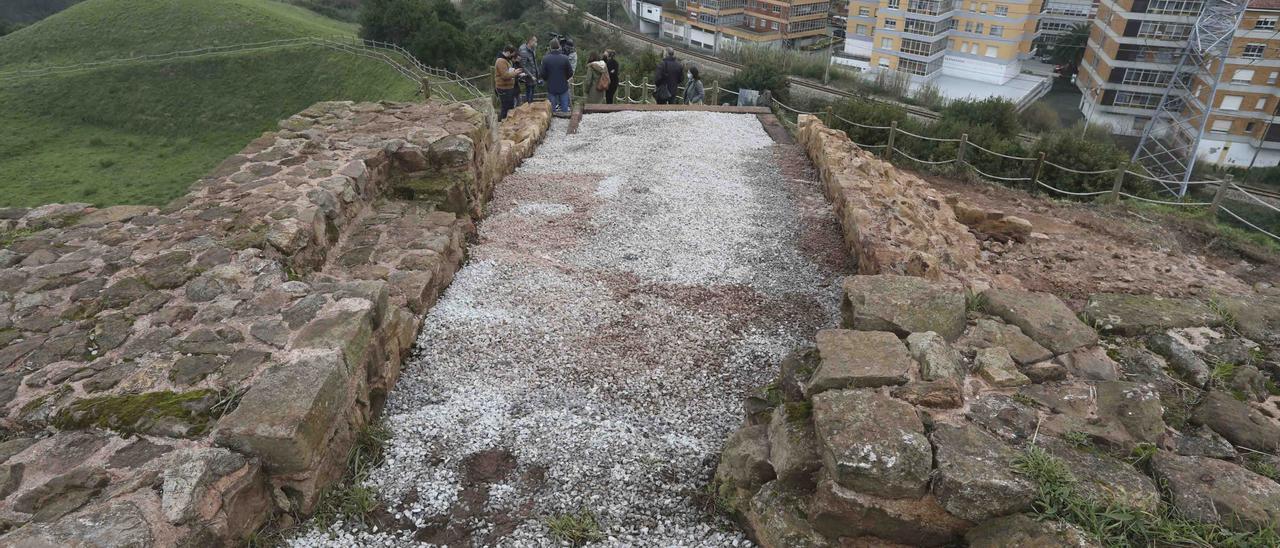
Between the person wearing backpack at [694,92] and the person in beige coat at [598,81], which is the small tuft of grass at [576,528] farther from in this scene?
the person wearing backpack at [694,92]

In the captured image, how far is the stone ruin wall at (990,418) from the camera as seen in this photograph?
3523mm

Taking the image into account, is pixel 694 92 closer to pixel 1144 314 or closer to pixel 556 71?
pixel 556 71

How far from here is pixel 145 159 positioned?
109 feet

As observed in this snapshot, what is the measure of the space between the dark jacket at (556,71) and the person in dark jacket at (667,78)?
255 cm

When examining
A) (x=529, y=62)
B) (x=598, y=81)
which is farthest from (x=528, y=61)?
(x=598, y=81)

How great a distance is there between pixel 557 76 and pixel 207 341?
11.3m

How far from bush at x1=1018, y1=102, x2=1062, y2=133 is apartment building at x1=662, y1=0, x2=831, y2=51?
23605 millimetres

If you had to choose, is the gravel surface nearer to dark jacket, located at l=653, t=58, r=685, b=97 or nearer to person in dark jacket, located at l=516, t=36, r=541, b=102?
person in dark jacket, located at l=516, t=36, r=541, b=102

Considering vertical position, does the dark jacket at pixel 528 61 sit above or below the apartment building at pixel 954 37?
below

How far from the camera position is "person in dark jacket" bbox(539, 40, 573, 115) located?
572 inches

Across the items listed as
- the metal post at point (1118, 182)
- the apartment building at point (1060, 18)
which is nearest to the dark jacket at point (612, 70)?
the metal post at point (1118, 182)

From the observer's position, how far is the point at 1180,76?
36500 millimetres

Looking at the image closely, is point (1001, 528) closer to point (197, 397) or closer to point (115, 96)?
point (197, 397)

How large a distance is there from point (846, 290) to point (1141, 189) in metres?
16.5
